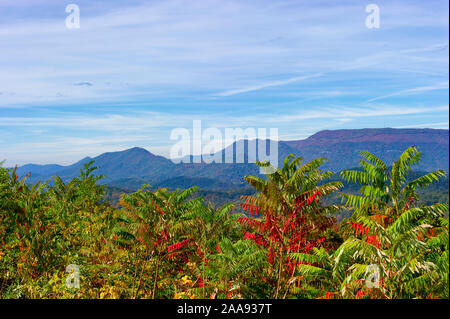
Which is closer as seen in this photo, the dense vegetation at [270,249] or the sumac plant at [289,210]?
the dense vegetation at [270,249]

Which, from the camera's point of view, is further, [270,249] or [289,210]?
[289,210]

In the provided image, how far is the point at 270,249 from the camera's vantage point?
11.6m

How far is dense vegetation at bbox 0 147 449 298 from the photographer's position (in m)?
8.23

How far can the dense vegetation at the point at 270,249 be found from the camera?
324 inches

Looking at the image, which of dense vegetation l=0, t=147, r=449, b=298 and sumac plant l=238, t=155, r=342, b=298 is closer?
dense vegetation l=0, t=147, r=449, b=298

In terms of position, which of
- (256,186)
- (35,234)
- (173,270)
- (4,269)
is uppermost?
(256,186)

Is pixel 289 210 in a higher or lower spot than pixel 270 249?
higher

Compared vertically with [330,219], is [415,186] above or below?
above

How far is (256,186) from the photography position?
12969 millimetres
